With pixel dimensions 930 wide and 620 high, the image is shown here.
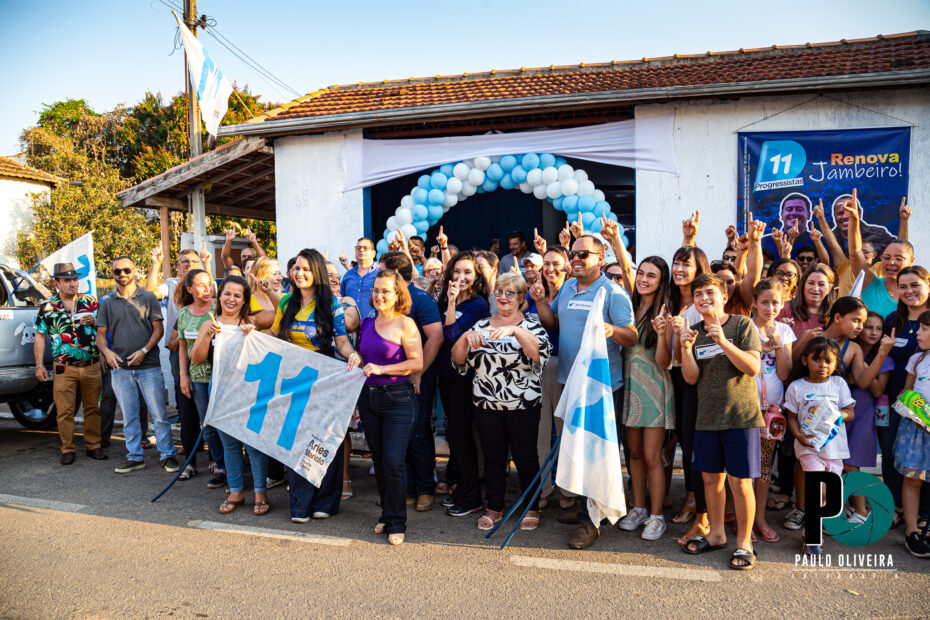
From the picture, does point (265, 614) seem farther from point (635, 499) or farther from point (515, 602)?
point (635, 499)

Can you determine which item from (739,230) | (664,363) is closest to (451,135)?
(739,230)

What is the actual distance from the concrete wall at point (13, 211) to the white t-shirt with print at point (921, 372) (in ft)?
84.0

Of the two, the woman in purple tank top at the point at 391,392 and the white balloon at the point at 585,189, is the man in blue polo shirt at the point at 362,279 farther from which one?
the white balloon at the point at 585,189

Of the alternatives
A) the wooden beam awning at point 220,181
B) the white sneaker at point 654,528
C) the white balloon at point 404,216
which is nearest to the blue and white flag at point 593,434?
the white sneaker at point 654,528

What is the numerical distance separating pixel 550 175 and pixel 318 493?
517 cm

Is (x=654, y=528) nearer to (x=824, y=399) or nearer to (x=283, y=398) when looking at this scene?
(x=824, y=399)

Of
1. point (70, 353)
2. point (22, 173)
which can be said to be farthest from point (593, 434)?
point (22, 173)

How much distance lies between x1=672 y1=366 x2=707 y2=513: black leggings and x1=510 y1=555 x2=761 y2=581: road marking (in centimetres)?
55

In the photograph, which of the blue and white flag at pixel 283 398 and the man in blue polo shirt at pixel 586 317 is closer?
the man in blue polo shirt at pixel 586 317

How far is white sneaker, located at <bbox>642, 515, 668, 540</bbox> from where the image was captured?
165 inches

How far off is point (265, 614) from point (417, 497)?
1.86 meters

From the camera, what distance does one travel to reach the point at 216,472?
5.57 meters

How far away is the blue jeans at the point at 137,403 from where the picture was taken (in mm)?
6082

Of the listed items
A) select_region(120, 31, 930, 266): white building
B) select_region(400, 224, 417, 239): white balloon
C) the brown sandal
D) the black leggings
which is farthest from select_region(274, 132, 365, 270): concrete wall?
the black leggings
